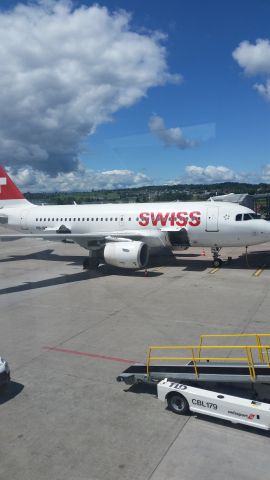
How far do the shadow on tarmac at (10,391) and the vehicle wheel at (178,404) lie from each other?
3.28 m

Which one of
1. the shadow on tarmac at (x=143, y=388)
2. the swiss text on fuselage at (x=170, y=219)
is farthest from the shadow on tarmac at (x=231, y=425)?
the swiss text on fuselage at (x=170, y=219)

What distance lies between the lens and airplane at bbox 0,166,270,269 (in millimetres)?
A: 21750

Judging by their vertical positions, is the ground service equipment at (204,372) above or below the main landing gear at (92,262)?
below

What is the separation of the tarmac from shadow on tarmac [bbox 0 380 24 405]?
0.03 metres

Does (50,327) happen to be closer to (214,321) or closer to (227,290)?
(214,321)

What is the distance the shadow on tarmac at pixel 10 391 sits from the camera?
848 centimetres

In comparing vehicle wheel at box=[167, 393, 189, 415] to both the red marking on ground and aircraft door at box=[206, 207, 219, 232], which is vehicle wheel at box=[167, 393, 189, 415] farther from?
aircraft door at box=[206, 207, 219, 232]

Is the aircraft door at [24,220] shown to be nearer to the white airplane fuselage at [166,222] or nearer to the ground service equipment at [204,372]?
the white airplane fuselage at [166,222]

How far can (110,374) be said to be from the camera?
30.9 ft

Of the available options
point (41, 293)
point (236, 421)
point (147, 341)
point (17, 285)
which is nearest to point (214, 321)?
point (147, 341)

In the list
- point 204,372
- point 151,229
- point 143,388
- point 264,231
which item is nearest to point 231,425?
point 204,372

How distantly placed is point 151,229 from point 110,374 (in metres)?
15.5

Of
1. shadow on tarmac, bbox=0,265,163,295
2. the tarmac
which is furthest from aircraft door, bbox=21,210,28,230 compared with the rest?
shadow on tarmac, bbox=0,265,163,295

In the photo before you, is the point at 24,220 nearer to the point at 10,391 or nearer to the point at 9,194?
the point at 9,194
